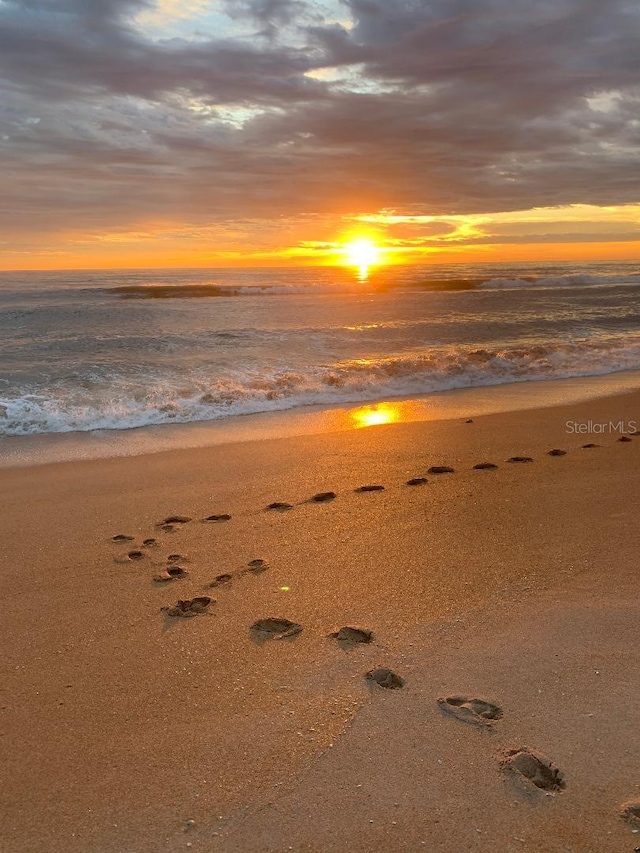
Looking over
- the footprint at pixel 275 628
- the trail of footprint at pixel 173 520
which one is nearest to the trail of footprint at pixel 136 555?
the trail of footprint at pixel 173 520

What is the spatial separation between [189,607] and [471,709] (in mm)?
1549

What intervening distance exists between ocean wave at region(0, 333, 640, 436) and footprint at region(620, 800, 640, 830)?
7044mm

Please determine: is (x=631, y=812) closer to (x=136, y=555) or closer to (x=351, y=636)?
(x=351, y=636)

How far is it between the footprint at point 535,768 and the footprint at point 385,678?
553 millimetres

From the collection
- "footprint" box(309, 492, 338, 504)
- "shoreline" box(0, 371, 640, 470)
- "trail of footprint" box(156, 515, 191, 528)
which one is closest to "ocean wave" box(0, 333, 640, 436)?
"shoreline" box(0, 371, 640, 470)

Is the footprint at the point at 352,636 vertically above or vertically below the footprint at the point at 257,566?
below

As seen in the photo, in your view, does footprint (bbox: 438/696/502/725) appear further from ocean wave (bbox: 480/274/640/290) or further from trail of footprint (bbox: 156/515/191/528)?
ocean wave (bbox: 480/274/640/290)

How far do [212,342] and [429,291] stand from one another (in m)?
17.4

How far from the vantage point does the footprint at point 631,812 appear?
210 centimetres

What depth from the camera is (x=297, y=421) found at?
28.3 feet

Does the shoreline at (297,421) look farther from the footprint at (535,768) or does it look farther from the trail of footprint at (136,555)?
the footprint at (535,768)

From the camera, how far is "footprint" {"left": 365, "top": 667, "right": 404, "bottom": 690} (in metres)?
2.82

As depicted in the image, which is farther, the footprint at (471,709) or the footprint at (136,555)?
the footprint at (136,555)

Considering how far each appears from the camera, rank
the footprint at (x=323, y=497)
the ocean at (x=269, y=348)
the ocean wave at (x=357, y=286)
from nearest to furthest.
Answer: the footprint at (x=323, y=497)
the ocean at (x=269, y=348)
the ocean wave at (x=357, y=286)
